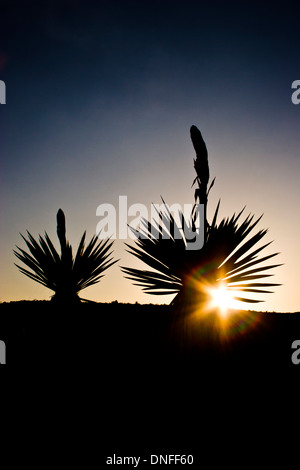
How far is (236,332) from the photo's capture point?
421 cm

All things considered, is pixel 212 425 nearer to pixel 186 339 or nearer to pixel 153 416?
pixel 153 416

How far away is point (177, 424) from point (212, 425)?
0.30 metres

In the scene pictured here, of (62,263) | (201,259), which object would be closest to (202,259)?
(201,259)

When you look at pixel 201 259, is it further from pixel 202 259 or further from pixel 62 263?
pixel 62 263

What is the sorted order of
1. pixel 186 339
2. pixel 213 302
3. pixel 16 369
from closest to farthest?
pixel 16 369 → pixel 186 339 → pixel 213 302

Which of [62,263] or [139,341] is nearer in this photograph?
[139,341]

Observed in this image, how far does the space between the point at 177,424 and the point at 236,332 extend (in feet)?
5.07

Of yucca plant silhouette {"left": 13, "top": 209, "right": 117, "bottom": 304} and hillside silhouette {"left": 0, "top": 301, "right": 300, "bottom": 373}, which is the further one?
yucca plant silhouette {"left": 13, "top": 209, "right": 117, "bottom": 304}

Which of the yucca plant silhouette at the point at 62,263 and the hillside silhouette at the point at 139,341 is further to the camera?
the yucca plant silhouette at the point at 62,263
